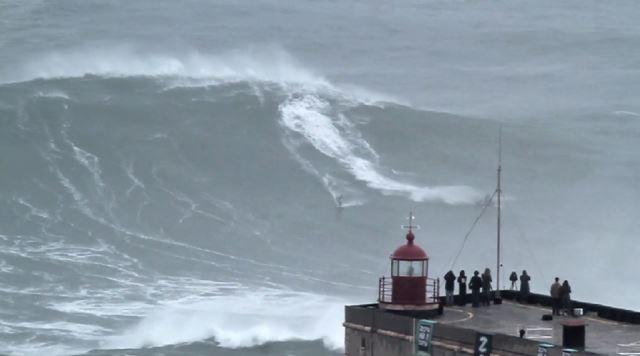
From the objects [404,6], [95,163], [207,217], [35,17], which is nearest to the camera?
[207,217]

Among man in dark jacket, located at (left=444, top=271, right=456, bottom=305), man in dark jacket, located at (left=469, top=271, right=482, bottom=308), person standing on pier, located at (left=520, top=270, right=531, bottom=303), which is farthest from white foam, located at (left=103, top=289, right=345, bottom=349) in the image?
man in dark jacket, located at (left=469, top=271, right=482, bottom=308)

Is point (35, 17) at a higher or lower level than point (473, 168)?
higher

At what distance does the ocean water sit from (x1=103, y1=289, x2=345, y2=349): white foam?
0.07 meters

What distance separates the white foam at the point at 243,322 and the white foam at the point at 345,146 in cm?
1109

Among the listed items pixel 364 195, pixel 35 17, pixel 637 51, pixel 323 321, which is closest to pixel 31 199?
pixel 364 195

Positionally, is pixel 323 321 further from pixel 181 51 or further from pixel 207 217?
pixel 181 51

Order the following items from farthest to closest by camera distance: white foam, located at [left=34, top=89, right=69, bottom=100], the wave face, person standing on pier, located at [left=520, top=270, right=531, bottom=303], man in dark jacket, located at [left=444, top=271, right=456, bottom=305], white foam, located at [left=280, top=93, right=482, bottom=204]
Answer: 1. white foam, located at [left=34, top=89, right=69, bottom=100]
2. white foam, located at [left=280, top=93, right=482, bottom=204]
3. the wave face
4. person standing on pier, located at [left=520, top=270, right=531, bottom=303]
5. man in dark jacket, located at [left=444, top=271, right=456, bottom=305]

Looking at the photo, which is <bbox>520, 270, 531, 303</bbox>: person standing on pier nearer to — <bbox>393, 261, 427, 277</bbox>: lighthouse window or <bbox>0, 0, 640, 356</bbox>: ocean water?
<bbox>393, 261, 427, 277</bbox>: lighthouse window

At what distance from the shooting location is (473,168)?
184ft

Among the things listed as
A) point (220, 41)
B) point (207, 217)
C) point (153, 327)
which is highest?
point (220, 41)

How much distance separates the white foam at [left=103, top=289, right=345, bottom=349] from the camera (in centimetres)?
3953

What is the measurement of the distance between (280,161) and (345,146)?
2.72 m

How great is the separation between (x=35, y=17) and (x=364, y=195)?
26.4 m

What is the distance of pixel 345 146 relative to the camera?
56.8 m
